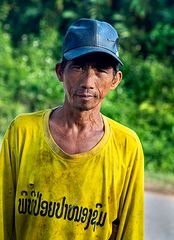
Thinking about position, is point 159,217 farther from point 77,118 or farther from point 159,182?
point 77,118

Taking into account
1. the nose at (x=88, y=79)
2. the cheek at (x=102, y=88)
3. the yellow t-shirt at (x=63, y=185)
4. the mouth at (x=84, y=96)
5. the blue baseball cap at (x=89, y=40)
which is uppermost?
the blue baseball cap at (x=89, y=40)

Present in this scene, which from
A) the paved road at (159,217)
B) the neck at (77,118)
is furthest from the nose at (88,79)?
the paved road at (159,217)

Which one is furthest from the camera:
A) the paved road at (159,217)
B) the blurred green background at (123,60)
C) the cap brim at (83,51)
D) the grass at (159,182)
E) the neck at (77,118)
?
the blurred green background at (123,60)

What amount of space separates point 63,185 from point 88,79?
0.37 m

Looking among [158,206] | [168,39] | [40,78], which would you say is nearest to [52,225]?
[158,206]

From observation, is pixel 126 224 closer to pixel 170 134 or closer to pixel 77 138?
pixel 77 138

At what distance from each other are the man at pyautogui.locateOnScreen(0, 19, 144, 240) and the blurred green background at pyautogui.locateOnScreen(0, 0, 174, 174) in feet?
18.8

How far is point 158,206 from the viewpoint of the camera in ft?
22.8

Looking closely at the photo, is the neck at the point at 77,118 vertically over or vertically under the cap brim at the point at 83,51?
under

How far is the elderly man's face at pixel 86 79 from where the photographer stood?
2.21m

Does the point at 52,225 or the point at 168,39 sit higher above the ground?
the point at 168,39

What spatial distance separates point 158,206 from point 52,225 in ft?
15.8

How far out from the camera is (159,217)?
6672mm

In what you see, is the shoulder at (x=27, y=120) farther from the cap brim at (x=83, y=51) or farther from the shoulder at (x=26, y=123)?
the cap brim at (x=83, y=51)
